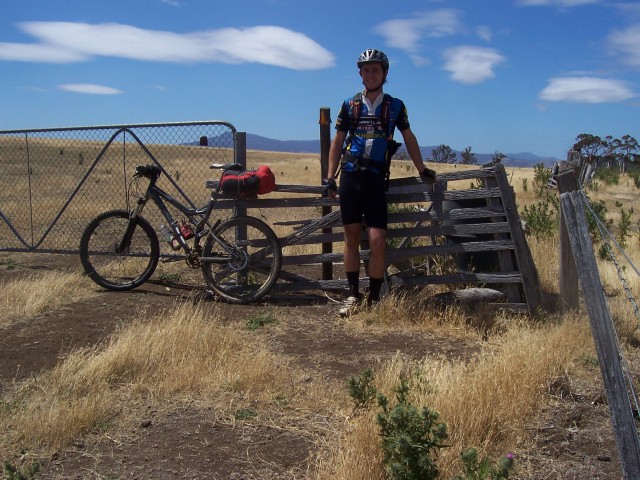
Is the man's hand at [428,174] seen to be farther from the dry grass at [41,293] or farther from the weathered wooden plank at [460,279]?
the dry grass at [41,293]

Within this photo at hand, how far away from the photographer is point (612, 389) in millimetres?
Answer: 2959

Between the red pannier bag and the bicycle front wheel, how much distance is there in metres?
0.30

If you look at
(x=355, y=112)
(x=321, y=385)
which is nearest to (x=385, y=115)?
(x=355, y=112)

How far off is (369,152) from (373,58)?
0.82m

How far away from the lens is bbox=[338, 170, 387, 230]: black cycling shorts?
6.38 m

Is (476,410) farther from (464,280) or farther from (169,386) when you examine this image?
(464,280)

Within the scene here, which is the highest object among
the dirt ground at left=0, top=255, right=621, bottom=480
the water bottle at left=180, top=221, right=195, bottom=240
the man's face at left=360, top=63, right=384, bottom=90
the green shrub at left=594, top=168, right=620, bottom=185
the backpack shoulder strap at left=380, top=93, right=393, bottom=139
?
the man's face at left=360, top=63, right=384, bottom=90

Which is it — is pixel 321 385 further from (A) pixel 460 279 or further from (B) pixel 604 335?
(A) pixel 460 279

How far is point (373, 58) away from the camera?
6.16 m

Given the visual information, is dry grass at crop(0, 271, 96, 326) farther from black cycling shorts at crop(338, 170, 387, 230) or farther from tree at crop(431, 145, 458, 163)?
tree at crop(431, 145, 458, 163)

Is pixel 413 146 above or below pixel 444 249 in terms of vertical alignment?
above

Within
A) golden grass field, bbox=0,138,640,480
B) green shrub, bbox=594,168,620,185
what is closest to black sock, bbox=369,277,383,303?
golden grass field, bbox=0,138,640,480

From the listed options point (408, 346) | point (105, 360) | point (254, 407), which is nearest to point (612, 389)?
point (254, 407)

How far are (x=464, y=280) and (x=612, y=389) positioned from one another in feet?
11.9
